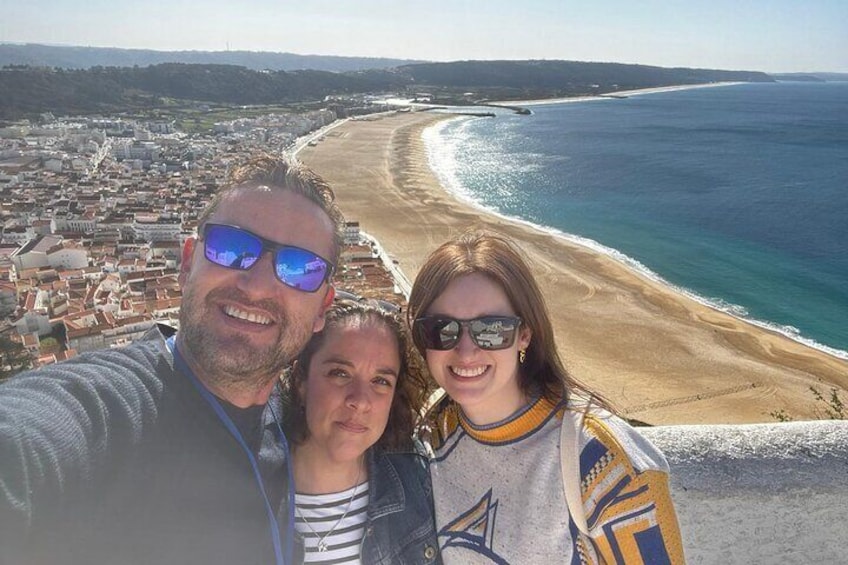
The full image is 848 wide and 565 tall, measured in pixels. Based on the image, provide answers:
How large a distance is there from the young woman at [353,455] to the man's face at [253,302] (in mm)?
135

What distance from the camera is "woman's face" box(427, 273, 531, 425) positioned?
6.47ft

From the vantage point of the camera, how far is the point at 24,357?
→ 50.9ft

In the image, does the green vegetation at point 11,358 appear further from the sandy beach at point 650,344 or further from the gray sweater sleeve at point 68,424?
the gray sweater sleeve at point 68,424

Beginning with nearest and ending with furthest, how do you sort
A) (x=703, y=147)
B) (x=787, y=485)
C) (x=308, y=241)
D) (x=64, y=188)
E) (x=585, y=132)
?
(x=308, y=241)
(x=787, y=485)
(x=64, y=188)
(x=703, y=147)
(x=585, y=132)

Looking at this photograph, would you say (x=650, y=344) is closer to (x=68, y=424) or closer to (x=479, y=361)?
(x=479, y=361)

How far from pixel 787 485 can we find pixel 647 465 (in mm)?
1099

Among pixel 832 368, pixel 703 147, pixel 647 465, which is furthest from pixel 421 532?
pixel 703 147

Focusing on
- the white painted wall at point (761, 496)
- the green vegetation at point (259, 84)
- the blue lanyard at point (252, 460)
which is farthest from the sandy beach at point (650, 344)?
the green vegetation at point (259, 84)

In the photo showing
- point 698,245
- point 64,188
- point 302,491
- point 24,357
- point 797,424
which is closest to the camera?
point 302,491

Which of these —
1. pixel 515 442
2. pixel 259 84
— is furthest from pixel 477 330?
pixel 259 84

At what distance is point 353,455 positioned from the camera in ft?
6.13

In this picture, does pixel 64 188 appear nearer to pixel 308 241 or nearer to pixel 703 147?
pixel 308 241

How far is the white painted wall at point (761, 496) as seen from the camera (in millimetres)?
2307

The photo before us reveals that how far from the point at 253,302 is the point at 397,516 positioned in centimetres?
86
